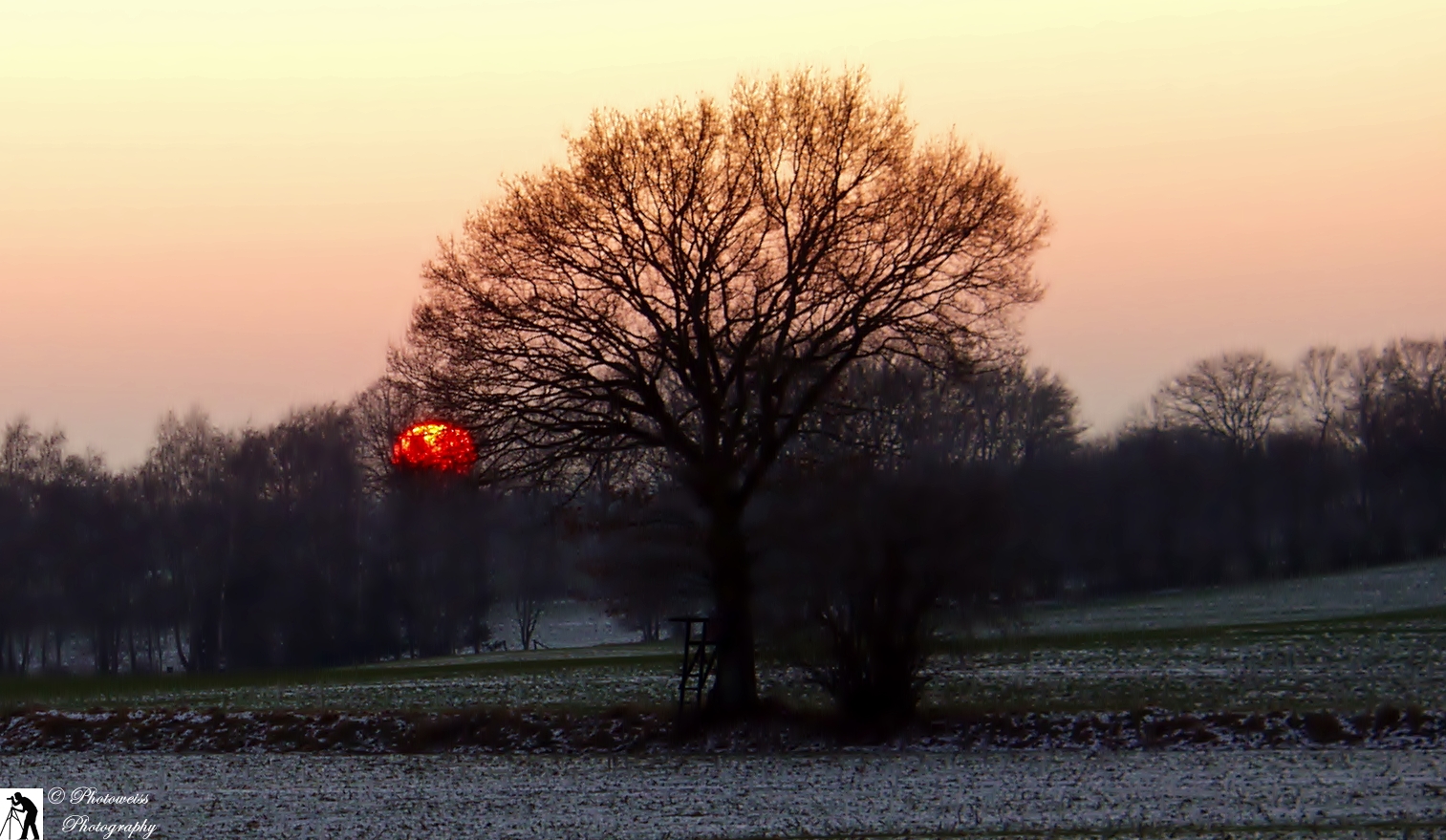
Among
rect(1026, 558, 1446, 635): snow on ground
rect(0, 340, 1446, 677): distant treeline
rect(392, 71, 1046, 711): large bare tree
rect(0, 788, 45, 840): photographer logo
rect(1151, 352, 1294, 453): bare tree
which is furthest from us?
rect(1151, 352, 1294, 453): bare tree

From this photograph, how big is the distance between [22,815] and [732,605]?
1233cm

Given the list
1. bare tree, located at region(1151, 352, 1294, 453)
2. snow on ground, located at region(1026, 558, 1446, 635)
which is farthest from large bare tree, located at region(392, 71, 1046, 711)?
bare tree, located at region(1151, 352, 1294, 453)

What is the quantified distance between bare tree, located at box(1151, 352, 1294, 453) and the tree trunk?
9023 cm

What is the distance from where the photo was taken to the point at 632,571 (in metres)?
25.7

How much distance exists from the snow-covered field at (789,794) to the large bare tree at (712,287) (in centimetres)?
562

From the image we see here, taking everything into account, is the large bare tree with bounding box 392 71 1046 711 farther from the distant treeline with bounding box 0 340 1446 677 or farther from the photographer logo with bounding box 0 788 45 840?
the distant treeline with bounding box 0 340 1446 677

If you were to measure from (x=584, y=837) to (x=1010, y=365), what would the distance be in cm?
1614

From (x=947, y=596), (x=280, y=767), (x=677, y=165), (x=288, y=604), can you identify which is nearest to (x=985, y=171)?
(x=677, y=165)

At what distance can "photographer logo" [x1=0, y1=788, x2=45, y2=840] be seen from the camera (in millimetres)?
15828

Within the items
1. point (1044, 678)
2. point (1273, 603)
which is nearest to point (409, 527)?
point (1273, 603)

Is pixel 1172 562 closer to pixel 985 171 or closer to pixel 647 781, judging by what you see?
pixel 985 171

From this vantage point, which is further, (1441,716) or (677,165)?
(677,165)

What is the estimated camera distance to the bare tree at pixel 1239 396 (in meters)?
110

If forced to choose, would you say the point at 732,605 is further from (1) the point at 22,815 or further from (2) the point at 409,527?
(2) the point at 409,527
